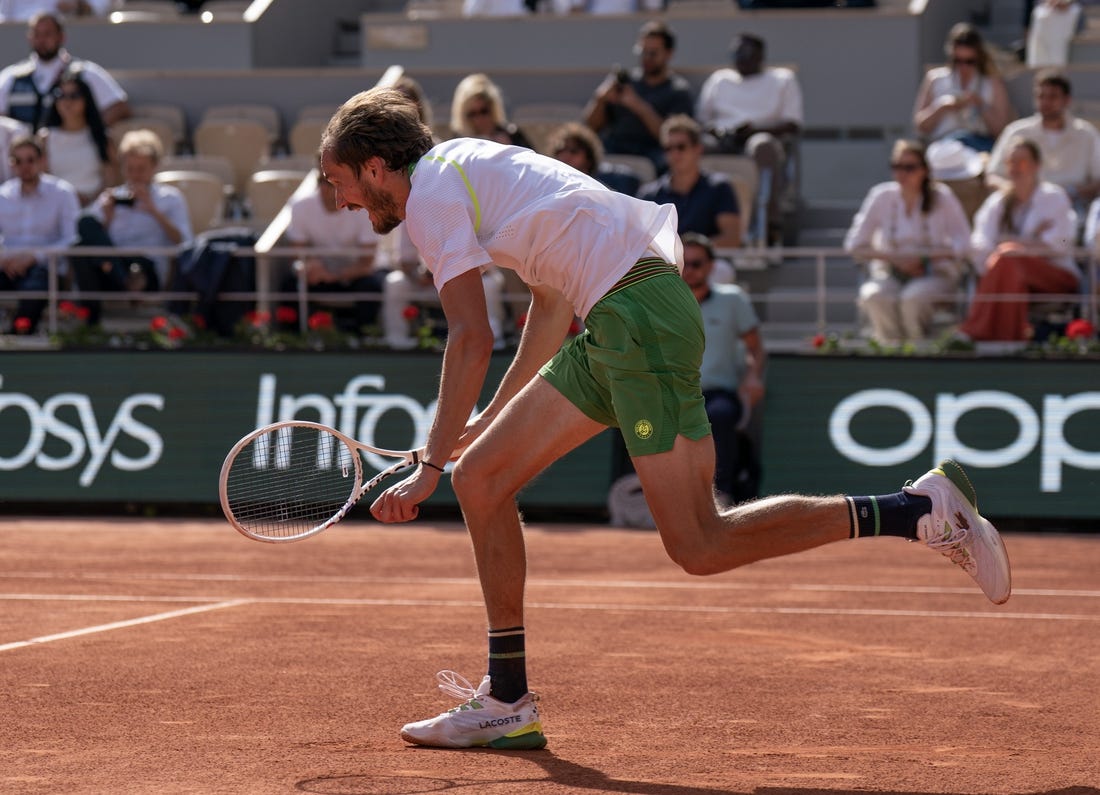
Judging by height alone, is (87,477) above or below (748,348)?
below

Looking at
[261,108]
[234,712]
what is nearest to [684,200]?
[261,108]

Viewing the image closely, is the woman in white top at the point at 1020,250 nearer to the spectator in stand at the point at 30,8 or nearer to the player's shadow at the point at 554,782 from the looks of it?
the player's shadow at the point at 554,782

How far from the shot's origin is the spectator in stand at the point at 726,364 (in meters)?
12.3

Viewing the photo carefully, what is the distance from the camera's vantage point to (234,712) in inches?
232

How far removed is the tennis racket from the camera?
5832 mm

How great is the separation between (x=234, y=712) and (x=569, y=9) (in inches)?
540

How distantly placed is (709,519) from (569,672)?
1.73 metres

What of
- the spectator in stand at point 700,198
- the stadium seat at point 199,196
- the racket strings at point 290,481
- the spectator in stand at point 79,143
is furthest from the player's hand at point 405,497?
the spectator in stand at point 79,143

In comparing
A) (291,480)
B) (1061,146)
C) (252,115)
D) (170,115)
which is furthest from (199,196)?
(291,480)

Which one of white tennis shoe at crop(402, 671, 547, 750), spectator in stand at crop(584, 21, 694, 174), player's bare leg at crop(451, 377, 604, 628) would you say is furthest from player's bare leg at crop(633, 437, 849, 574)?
spectator in stand at crop(584, 21, 694, 174)

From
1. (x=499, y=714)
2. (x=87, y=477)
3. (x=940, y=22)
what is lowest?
(x=87, y=477)

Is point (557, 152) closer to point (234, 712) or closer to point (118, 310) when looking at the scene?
point (118, 310)

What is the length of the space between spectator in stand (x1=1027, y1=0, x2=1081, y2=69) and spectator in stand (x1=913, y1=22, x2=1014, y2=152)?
8.23 ft

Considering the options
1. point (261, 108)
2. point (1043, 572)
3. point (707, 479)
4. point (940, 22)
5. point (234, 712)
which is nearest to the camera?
point (707, 479)
